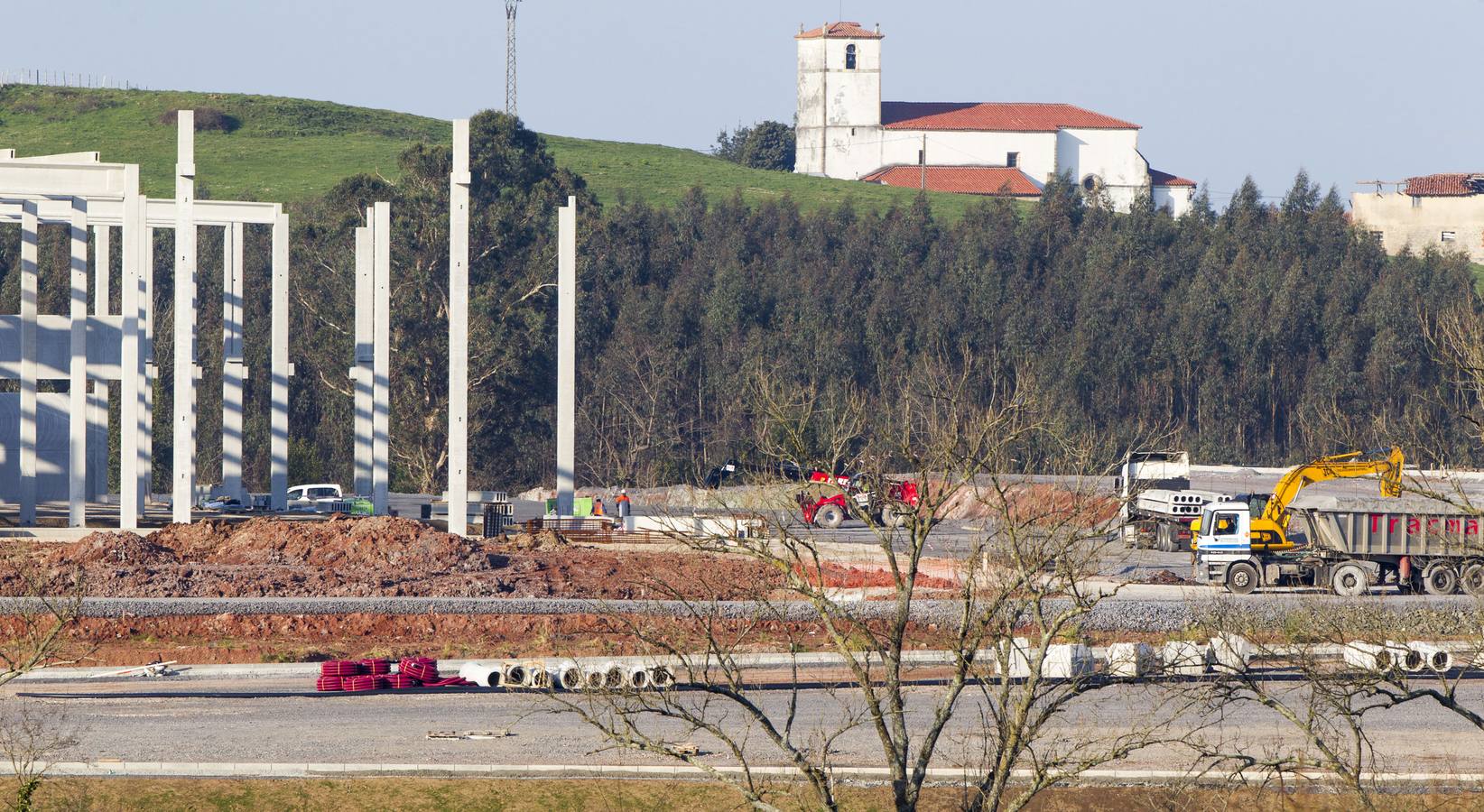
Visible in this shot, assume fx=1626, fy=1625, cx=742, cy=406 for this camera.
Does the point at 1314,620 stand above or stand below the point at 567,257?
below

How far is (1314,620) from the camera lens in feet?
66.4

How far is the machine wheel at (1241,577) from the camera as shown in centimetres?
3300

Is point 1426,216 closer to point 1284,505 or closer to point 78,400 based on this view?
point 1284,505

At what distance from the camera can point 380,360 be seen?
4344cm

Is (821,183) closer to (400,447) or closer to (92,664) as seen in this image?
(400,447)

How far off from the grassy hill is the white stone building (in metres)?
27.5

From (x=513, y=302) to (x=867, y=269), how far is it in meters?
27.3

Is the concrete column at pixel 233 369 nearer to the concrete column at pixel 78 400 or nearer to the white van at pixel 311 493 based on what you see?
the white van at pixel 311 493

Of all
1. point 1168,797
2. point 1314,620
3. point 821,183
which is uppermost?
point 821,183

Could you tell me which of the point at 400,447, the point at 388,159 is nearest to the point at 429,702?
the point at 400,447

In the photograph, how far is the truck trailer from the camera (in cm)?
3228

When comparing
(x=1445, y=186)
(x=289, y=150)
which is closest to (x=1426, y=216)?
(x=1445, y=186)

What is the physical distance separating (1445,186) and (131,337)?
96614 mm

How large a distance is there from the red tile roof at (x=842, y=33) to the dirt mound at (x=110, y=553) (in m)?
96.8
